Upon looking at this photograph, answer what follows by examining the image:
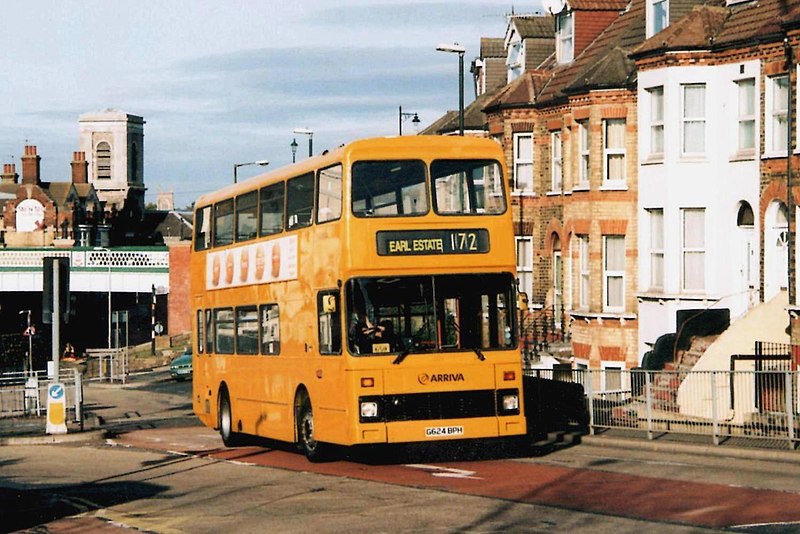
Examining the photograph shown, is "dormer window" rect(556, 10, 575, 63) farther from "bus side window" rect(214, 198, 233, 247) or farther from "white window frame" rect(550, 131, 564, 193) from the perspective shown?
"bus side window" rect(214, 198, 233, 247)

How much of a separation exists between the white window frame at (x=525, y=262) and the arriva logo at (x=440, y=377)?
26590 mm

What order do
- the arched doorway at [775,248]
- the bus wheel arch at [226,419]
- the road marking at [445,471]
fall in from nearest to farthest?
the road marking at [445,471] < the bus wheel arch at [226,419] < the arched doorway at [775,248]

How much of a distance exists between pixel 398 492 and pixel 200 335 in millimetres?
13425

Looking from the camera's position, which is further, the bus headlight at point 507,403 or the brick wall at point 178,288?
the brick wall at point 178,288

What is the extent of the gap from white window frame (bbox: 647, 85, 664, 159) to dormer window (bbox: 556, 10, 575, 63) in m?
10.0

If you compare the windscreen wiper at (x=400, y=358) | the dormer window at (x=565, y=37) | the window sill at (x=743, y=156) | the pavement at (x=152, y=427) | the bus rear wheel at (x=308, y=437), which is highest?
the dormer window at (x=565, y=37)

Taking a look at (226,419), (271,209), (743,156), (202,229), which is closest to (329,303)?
(271,209)

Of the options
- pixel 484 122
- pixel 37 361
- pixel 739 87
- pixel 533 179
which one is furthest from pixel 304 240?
pixel 37 361

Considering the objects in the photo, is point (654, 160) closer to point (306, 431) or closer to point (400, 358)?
point (306, 431)

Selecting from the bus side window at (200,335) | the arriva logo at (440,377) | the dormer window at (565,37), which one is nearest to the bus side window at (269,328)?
the arriva logo at (440,377)

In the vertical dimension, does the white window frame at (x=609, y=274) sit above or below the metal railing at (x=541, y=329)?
above

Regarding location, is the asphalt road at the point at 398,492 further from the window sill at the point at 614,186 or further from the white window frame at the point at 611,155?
the white window frame at the point at 611,155

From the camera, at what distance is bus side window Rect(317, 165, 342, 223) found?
22.6 meters

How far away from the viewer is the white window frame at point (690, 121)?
37531mm
